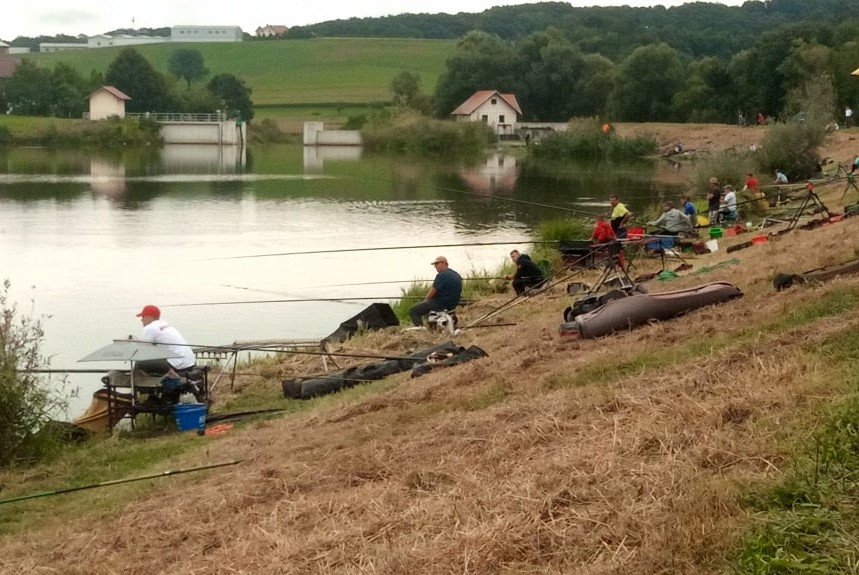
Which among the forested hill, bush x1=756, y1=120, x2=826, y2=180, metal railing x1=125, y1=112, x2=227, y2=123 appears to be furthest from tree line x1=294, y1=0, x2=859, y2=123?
metal railing x1=125, y1=112, x2=227, y2=123

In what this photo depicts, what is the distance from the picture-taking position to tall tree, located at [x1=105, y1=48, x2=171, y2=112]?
103 meters

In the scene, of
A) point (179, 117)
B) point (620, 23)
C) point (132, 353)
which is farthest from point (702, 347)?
point (620, 23)

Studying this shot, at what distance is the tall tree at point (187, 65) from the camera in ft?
425

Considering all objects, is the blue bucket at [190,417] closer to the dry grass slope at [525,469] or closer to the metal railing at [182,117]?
the dry grass slope at [525,469]

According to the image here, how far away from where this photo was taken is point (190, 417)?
35.1ft

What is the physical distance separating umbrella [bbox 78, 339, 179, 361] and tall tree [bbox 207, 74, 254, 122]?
96648 mm

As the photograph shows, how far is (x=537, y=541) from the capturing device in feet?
15.0

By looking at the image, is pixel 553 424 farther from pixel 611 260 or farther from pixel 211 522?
pixel 611 260

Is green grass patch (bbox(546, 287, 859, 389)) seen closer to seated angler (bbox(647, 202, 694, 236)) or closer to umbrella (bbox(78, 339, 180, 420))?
umbrella (bbox(78, 339, 180, 420))

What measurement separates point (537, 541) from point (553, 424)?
1.81 meters

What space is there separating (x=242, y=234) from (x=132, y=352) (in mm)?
20608


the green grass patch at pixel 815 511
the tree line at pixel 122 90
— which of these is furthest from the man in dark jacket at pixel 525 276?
the tree line at pixel 122 90

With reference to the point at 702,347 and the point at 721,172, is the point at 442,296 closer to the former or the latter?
the point at 702,347

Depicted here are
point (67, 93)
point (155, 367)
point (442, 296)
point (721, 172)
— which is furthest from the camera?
point (67, 93)
